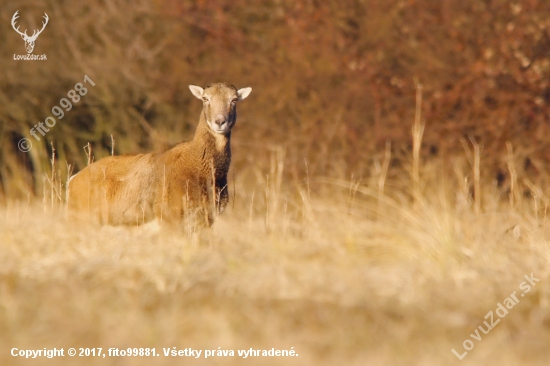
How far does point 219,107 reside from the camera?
8.27 meters

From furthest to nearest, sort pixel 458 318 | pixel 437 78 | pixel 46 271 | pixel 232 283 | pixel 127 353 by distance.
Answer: pixel 437 78
pixel 46 271
pixel 232 283
pixel 458 318
pixel 127 353

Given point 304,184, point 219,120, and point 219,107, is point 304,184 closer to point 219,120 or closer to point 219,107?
point 219,107

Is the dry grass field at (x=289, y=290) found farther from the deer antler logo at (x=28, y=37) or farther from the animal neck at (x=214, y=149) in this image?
the deer antler logo at (x=28, y=37)

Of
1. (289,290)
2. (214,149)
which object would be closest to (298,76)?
(214,149)

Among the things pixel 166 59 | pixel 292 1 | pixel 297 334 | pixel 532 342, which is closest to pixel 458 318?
pixel 532 342

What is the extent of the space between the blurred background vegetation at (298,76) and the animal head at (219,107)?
4565 millimetres

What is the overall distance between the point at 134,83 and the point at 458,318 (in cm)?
1307

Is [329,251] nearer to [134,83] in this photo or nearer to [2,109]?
[134,83]

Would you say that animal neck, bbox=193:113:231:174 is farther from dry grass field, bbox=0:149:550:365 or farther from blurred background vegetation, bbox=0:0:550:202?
blurred background vegetation, bbox=0:0:550:202

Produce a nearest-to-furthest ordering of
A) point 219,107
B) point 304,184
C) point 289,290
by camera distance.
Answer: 1. point 289,290
2. point 219,107
3. point 304,184

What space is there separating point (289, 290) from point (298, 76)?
10.0 meters

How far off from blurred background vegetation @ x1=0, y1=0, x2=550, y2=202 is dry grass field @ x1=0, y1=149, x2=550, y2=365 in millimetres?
5674

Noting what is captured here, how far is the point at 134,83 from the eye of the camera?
1730 cm

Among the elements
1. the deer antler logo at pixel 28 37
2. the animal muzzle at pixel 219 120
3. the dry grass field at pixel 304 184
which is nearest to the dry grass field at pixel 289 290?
the dry grass field at pixel 304 184
